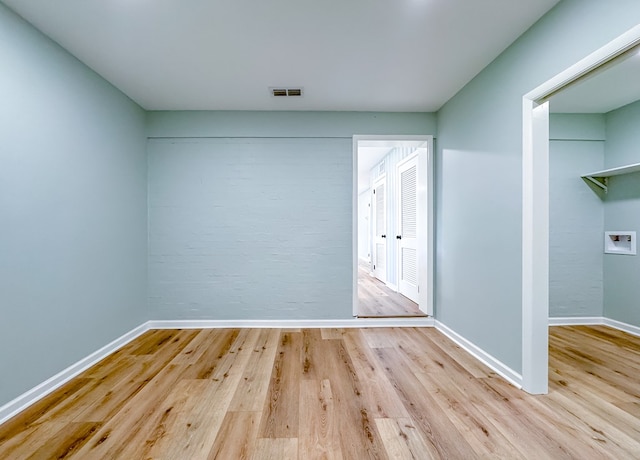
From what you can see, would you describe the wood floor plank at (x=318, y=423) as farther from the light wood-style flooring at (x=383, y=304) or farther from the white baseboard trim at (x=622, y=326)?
the white baseboard trim at (x=622, y=326)

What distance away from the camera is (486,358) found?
2.45 metres

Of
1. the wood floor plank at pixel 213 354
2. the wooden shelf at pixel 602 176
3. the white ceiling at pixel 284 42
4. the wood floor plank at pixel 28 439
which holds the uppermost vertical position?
the white ceiling at pixel 284 42

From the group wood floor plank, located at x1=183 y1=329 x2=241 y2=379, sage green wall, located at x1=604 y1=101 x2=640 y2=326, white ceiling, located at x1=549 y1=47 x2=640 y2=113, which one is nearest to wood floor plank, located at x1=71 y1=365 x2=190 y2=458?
wood floor plank, located at x1=183 y1=329 x2=241 y2=379

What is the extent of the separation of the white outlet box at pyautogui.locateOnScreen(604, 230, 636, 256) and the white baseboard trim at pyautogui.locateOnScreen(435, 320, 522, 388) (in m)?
2.24

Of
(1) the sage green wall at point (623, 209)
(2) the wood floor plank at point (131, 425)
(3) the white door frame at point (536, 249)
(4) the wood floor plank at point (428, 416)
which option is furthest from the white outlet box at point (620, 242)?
(2) the wood floor plank at point (131, 425)

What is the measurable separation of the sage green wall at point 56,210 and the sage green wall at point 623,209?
545 cm

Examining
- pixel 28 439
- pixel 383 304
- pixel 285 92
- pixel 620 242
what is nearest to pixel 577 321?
pixel 620 242

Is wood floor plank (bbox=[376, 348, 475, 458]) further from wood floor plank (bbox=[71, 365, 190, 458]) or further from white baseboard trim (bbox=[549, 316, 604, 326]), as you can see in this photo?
white baseboard trim (bbox=[549, 316, 604, 326])

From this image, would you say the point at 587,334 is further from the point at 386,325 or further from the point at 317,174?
the point at 317,174

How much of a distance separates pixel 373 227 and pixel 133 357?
18.6 feet

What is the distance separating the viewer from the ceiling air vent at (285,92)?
Result: 2.88m

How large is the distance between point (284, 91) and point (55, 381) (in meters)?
3.06

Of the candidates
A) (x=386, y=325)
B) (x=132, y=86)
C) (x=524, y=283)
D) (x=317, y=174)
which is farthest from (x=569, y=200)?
(x=132, y=86)

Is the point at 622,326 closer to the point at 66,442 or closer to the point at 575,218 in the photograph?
the point at 575,218
